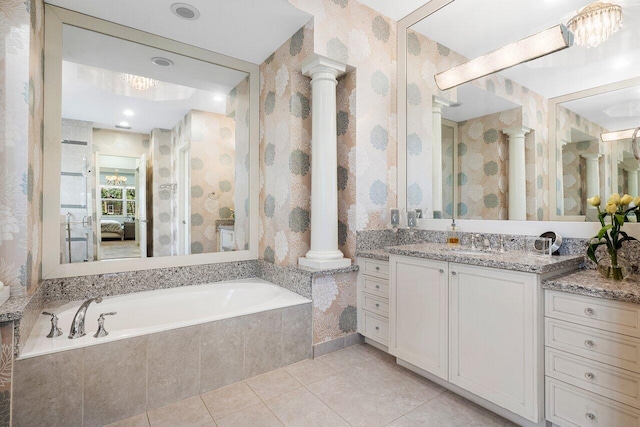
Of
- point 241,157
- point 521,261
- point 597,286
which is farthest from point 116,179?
point 597,286

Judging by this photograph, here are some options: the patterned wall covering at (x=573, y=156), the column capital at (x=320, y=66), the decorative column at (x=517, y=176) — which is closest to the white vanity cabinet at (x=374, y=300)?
the decorative column at (x=517, y=176)

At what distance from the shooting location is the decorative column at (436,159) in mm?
2660

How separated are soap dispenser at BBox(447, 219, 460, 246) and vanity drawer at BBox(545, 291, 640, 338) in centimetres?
84

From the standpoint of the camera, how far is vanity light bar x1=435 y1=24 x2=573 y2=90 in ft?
6.31

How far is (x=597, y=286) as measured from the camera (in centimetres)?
137

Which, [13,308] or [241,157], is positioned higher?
[241,157]

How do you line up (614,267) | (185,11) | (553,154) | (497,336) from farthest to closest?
(185,11) < (553,154) < (497,336) < (614,267)

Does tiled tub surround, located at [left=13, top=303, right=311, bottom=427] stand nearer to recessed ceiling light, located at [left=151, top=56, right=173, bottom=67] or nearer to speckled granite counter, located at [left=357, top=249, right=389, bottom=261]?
speckled granite counter, located at [left=357, top=249, right=389, bottom=261]

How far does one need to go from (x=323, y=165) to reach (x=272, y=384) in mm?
1601

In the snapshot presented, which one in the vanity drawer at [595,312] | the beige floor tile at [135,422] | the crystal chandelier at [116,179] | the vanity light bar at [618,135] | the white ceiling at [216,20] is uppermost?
the white ceiling at [216,20]

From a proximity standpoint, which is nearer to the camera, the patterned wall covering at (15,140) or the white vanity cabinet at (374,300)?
the patterned wall covering at (15,140)

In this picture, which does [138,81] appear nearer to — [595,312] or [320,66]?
[320,66]

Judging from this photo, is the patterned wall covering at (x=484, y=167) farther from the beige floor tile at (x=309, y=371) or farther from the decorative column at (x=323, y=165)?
the beige floor tile at (x=309, y=371)

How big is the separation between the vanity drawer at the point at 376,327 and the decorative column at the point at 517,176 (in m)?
1.20
